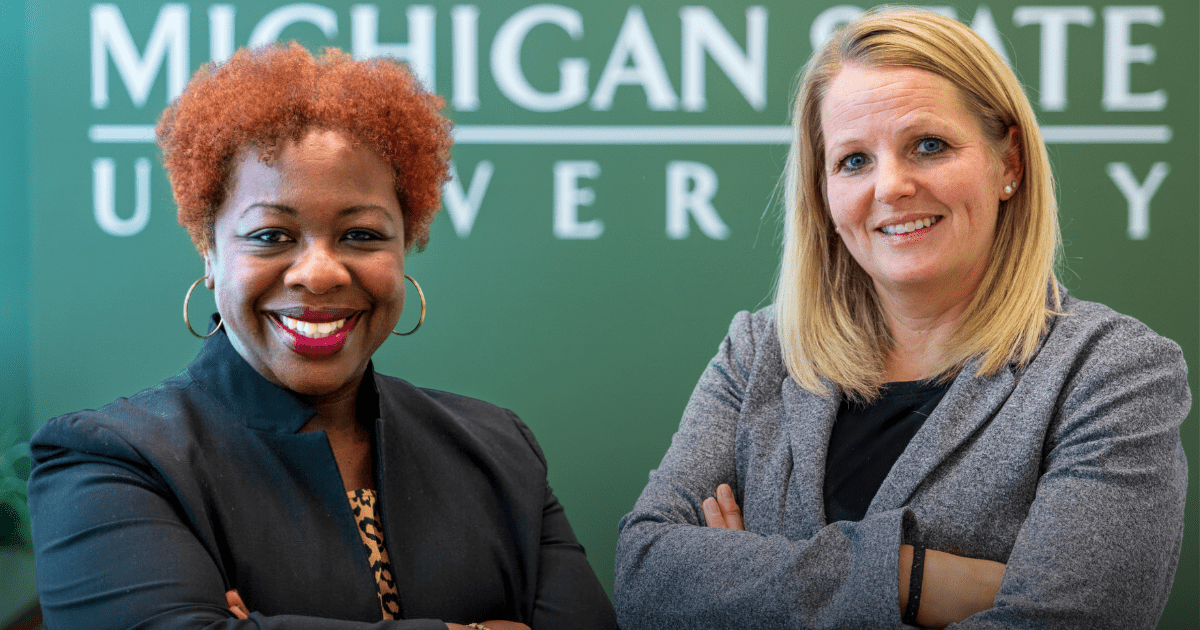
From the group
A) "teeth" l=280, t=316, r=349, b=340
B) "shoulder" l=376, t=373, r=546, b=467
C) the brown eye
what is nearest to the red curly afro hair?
the brown eye

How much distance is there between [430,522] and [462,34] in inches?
77.0

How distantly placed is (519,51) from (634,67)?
379 mm

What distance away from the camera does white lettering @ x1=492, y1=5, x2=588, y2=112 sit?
3342mm

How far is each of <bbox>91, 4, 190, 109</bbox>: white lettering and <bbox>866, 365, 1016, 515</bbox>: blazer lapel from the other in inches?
102

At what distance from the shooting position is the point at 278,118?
1.75 m

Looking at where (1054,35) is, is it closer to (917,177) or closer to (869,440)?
(917,177)

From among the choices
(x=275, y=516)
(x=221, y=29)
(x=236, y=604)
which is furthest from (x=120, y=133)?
(x=236, y=604)

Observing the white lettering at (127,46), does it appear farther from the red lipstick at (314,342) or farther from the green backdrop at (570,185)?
the red lipstick at (314,342)

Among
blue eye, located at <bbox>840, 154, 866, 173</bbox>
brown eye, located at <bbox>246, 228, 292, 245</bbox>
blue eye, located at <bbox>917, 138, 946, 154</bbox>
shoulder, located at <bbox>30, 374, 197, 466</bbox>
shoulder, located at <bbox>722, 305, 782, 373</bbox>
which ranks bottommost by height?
shoulder, located at <bbox>30, 374, 197, 466</bbox>

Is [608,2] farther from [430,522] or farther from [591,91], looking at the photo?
[430,522]

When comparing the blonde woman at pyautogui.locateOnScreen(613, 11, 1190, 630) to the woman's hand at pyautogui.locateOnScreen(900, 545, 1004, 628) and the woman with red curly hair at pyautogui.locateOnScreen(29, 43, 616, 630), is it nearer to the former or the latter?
the woman's hand at pyautogui.locateOnScreen(900, 545, 1004, 628)

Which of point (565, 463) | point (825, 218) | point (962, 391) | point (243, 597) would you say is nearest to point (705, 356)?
point (565, 463)

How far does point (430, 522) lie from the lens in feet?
6.18

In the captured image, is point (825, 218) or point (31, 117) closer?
point (825, 218)
